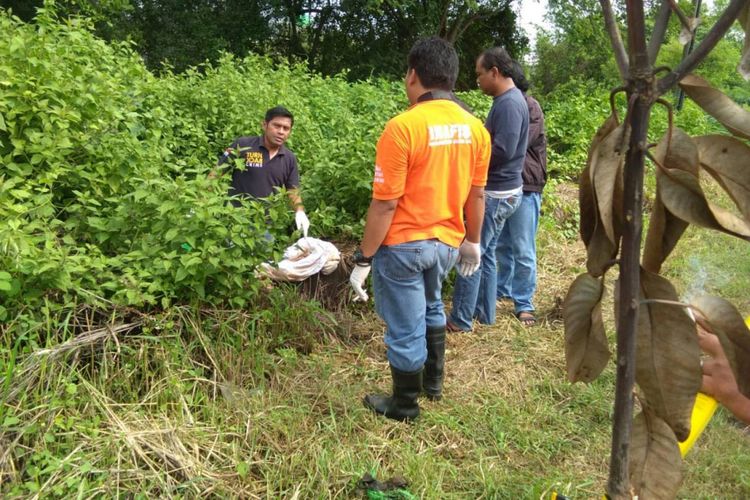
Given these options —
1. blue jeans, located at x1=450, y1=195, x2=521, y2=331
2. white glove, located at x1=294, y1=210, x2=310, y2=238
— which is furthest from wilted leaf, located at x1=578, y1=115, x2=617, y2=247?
white glove, located at x1=294, y1=210, x2=310, y2=238

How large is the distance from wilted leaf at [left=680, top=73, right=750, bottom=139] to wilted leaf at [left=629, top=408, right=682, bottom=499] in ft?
1.77

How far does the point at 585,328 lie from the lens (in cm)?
126

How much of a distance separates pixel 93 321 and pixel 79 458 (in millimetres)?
837

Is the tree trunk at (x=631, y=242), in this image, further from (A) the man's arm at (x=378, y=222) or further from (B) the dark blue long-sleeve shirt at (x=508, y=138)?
(B) the dark blue long-sleeve shirt at (x=508, y=138)

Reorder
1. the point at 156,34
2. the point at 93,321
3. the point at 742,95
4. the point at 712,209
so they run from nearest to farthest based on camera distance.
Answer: the point at 712,209, the point at 93,321, the point at 156,34, the point at 742,95

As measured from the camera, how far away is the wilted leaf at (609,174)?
40.9 inches

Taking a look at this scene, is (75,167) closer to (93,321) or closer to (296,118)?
(93,321)

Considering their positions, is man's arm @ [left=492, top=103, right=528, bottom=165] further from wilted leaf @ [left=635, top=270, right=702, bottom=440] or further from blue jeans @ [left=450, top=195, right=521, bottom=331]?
wilted leaf @ [left=635, top=270, right=702, bottom=440]

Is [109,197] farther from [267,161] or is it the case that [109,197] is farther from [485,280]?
[485,280]

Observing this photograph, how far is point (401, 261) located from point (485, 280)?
159 cm

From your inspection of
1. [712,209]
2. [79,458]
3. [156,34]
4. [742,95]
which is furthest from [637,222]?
[742,95]

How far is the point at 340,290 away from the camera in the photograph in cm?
445

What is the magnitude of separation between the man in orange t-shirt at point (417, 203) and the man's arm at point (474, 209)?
0.13 m

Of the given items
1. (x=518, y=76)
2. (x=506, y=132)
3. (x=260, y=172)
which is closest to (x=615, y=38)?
(x=506, y=132)
